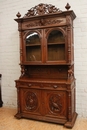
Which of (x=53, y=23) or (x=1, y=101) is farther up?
(x=53, y=23)

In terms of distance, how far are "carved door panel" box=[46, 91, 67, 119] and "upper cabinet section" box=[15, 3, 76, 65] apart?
56cm

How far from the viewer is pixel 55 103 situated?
8.15 feet

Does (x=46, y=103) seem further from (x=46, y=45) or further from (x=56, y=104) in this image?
(x=46, y=45)

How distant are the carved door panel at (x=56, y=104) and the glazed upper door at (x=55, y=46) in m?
0.60

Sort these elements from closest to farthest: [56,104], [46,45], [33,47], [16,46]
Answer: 1. [56,104]
2. [46,45]
3. [33,47]
4. [16,46]

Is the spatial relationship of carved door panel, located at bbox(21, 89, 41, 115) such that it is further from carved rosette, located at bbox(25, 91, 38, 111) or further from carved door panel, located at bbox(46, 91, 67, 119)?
carved door panel, located at bbox(46, 91, 67, 119)

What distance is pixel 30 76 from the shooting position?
9.76 ft

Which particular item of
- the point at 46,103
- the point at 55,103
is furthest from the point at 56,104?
the point at 46,103

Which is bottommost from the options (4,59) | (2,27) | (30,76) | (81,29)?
(30,76)

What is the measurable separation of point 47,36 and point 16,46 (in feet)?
3.08

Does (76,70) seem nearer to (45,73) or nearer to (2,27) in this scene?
(45,73)

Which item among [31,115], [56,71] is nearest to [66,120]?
[31,115]

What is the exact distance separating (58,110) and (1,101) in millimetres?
1603

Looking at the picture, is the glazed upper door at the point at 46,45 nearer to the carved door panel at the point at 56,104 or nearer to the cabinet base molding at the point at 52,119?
the carved door panel at the point at 56,104
